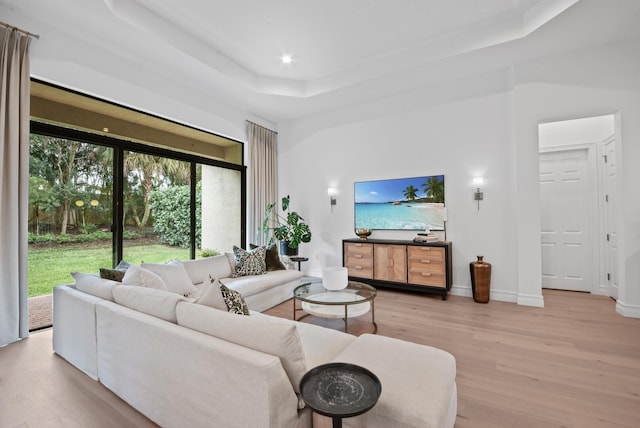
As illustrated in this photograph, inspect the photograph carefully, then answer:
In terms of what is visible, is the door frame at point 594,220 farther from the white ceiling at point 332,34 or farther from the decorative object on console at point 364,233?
the decorative object on console at point 364,233

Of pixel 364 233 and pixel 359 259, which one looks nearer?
pixel 359 259

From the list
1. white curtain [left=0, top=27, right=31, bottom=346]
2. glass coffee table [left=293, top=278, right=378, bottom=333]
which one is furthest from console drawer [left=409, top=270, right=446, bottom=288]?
white curtain [left=0, top=27, right=31, bottom=346]

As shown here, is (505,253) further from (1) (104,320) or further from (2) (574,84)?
(1) (104,320)

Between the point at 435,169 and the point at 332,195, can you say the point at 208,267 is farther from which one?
the point at 435,169

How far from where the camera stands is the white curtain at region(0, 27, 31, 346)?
8.95 ft

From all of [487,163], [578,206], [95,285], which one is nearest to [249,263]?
[95,285]

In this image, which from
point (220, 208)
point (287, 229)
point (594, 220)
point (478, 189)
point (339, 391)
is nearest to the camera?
point (339, 391)

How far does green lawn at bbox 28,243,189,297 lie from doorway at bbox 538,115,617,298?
6.44 metres

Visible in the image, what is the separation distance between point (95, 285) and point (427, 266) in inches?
153

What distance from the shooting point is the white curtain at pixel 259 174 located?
5519 millimetres

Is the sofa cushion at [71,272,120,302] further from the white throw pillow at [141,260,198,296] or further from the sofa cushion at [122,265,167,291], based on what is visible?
Answer: the white throw pillow at [141,260,198,296]

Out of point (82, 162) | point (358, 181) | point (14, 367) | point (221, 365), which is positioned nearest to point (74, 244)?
point (82, 162)

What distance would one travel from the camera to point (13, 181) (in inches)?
109

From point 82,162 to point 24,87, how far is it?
89 centimetres
